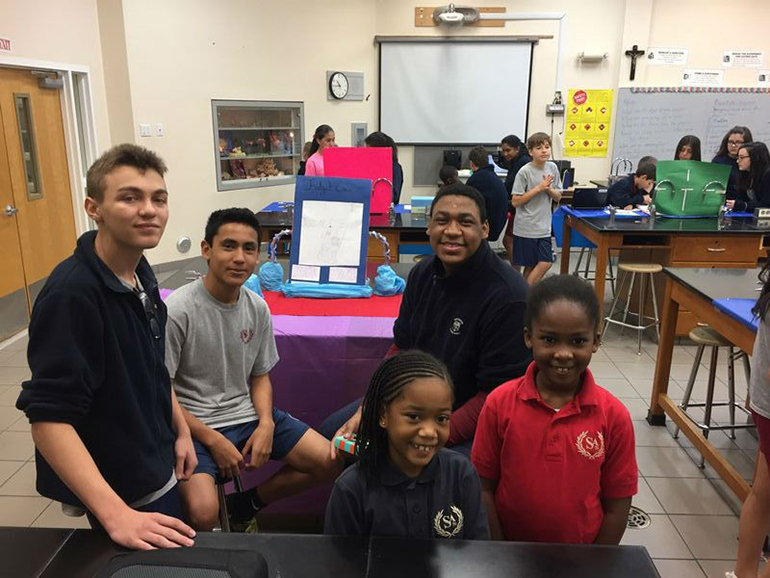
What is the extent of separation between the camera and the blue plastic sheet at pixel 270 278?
260 centimetres

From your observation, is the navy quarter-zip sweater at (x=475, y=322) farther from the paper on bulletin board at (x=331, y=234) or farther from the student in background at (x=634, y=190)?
the student in background at (x=634, y=190)

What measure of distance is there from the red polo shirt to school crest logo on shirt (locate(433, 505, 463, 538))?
0.77ft

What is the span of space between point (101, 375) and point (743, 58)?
8.14 m

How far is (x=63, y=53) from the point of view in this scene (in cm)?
493

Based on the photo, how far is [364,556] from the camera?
0.96 metres

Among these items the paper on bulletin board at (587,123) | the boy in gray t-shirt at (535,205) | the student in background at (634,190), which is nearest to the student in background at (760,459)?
the boy in gray t-shirt at (535,205)

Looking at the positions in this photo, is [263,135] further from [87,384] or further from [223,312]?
[87,384]

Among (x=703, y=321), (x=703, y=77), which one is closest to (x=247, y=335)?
(x=703, y=321)

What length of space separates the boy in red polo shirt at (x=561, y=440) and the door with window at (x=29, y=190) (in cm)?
432

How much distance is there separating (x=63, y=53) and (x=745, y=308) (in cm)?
543

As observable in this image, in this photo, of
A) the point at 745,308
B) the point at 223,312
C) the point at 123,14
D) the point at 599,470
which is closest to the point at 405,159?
the point at 123,14

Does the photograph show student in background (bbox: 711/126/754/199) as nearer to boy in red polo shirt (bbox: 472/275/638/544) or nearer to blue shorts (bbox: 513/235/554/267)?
blue shorts (bbox: 513/235/554/267)

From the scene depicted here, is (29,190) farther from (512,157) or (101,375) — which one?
(512,157)

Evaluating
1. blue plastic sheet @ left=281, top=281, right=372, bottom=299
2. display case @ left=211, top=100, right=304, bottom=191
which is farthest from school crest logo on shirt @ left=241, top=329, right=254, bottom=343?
display case @ left=211, top=100, right=304, bottom=191
